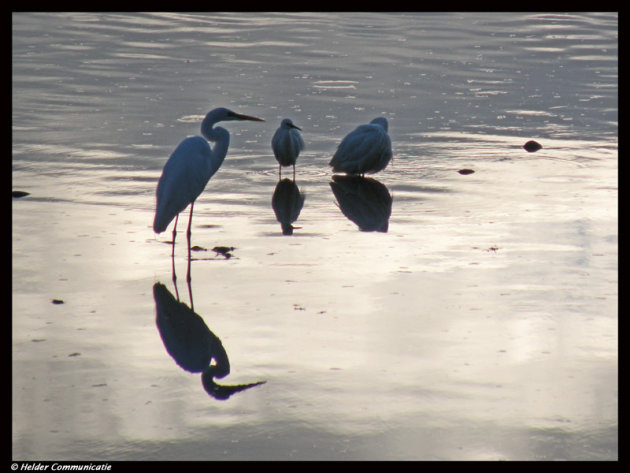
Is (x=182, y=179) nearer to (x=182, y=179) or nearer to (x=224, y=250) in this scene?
(x=182, y=179)

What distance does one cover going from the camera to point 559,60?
63.1 feet

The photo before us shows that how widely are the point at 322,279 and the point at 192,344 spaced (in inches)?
60.5

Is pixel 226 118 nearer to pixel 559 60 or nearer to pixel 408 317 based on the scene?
pixel 408 317

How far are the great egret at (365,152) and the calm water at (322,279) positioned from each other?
9.5 inches

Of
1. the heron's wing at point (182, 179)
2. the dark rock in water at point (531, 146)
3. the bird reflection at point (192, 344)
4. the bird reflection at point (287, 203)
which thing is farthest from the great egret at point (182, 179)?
the dark rock in water at point (531, 146)

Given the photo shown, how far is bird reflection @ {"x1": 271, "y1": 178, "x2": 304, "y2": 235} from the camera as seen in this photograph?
930 cm

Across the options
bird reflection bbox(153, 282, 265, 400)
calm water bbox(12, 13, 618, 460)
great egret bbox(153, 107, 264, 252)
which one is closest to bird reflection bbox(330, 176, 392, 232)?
calm water bbox(12, 13, 618, 460)

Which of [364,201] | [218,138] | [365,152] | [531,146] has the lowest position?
[364,201]

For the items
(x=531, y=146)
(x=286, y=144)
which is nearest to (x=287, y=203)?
(x=286, y=144)

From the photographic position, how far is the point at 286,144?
35.8ft

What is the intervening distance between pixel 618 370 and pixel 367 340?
151cm

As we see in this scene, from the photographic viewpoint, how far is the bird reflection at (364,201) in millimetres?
9422
